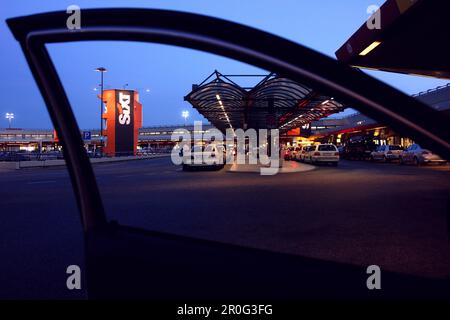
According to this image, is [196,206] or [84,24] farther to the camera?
[196,206]

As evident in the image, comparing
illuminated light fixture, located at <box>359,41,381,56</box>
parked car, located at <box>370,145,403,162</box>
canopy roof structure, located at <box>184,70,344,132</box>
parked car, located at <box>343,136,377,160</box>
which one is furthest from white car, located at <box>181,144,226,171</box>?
parked car, located at <box>343,136,377,160</box>

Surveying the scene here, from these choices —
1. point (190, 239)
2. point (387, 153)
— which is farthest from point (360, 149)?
point (190, 239)

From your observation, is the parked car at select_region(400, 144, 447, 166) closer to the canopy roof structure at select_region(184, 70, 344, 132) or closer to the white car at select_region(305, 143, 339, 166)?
the white car at select_region(305, 143, 339, 166)

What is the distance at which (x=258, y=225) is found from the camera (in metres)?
6.41

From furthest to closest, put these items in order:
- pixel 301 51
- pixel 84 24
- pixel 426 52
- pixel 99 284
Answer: pixel 426 52
pixel 99 284
pixel 84 24
pixel 301 51

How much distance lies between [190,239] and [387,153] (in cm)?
3453

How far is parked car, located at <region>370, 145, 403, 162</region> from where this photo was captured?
32156 millimetres

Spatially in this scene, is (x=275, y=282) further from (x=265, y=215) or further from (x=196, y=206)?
(x=196, y=206)

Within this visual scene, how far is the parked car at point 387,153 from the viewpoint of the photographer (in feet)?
105

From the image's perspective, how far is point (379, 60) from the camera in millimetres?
13508

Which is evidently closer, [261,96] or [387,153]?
[261,96]

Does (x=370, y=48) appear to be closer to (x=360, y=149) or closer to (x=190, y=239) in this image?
(x=190, y=239)
